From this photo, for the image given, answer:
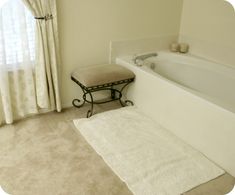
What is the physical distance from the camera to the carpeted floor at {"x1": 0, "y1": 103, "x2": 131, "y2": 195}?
1.79 m

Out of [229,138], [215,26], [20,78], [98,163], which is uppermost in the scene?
[215,26]

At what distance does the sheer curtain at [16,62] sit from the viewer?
2.22 metres

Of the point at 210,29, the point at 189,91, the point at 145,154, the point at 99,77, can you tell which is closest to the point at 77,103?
the point at 99,77

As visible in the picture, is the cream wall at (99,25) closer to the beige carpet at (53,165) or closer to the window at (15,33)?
the window at (15,33)

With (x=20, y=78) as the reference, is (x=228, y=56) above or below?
above

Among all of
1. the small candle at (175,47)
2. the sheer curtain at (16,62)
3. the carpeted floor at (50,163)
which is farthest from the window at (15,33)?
the small candle at (175,47)

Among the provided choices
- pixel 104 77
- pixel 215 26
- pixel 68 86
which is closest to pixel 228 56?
pixel 215 26

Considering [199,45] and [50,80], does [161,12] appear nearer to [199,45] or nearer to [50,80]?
[199,45]

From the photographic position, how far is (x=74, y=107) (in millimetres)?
2871

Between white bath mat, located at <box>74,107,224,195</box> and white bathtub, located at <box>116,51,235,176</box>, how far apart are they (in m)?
0.10

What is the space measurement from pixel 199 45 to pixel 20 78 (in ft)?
6.51

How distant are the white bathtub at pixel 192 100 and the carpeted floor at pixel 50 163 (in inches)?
29.7

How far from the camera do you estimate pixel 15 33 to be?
2.28 meters

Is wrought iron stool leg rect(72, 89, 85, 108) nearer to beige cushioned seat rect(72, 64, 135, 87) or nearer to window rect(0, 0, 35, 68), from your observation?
beige cushioned seat rect(72, 64, 135, 87)
